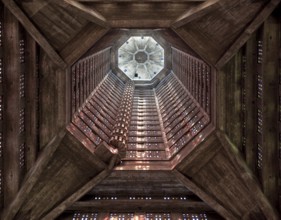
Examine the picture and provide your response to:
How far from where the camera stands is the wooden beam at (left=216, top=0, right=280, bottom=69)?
709 inches

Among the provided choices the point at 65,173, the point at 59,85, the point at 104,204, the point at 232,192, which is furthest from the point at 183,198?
the point at 59,85

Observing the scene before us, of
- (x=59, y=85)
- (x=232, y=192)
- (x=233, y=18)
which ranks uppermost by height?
(x=233, y=18)

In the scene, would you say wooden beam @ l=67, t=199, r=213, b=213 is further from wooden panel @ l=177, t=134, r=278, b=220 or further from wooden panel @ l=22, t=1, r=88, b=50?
wooden panel @ l=22, t=1, r=88, b=50

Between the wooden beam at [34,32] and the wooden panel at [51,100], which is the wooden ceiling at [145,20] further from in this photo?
the wooden panel at [51,100]

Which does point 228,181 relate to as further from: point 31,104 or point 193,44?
point 31,104

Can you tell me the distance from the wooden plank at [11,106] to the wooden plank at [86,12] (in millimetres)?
3009

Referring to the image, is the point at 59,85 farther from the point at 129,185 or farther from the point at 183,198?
the point at 183,198

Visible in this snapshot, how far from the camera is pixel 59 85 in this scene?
21.1 metres

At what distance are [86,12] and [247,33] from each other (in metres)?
8.19

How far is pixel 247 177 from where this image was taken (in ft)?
70.0

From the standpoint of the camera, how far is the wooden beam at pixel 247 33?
1802 centimetres

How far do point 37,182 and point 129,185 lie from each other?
614 centimetres

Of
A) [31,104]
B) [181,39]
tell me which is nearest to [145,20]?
[181,39]

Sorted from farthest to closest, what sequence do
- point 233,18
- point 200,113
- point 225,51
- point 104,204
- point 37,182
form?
point 200,113, point 104,204, point 37,182, point 225,51, point 233,18
